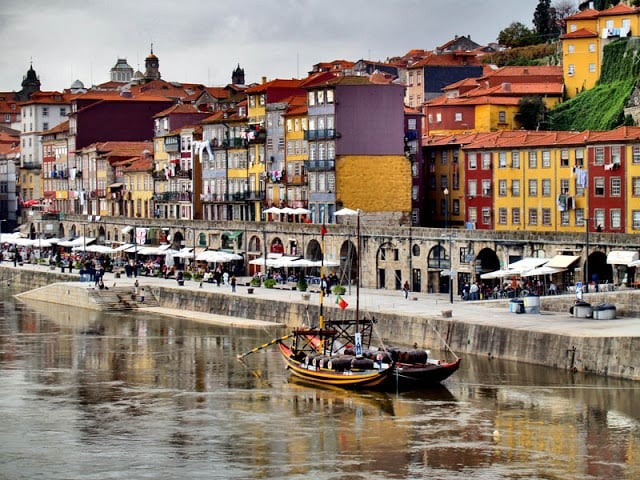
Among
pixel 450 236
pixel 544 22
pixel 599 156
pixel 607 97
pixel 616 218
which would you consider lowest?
Result: pixel 450 236

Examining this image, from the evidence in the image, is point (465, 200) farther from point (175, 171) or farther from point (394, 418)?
point (394, 418)

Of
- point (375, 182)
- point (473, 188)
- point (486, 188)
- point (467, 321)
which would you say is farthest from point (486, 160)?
point (467, 321)

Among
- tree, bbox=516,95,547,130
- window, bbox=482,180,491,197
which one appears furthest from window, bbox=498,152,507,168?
tree, bbox=516,95,547,130

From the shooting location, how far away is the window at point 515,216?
333ft

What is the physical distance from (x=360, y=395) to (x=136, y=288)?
43651 mm

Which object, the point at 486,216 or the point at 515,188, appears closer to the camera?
the point at 515,188

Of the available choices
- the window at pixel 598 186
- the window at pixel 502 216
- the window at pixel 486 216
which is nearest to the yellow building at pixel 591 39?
the window at pixel 486 216

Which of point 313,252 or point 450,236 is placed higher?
point 450,236

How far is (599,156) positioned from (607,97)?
27.3 metres

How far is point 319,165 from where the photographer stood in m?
114

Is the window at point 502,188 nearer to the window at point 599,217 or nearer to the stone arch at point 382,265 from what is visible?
the window at point 599,217

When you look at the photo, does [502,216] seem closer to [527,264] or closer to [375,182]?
[375,182]

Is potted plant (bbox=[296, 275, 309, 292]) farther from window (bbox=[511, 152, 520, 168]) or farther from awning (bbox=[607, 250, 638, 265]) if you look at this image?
awning (bbox=[607, 250, 638, 265])

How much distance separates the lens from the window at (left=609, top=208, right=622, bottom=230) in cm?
9238
